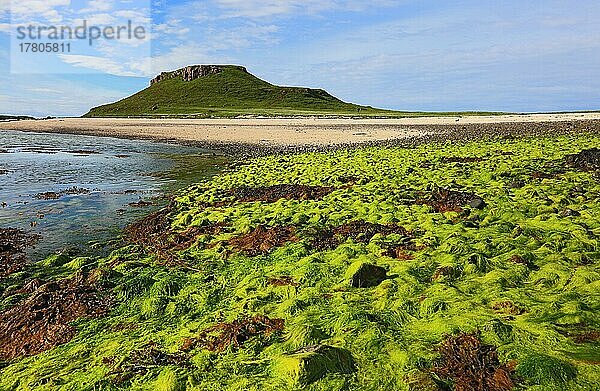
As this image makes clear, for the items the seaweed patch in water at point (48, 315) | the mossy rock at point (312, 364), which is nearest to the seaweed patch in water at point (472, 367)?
the mossy rock at point (312, 364)

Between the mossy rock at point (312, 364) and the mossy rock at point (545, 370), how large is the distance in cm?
159

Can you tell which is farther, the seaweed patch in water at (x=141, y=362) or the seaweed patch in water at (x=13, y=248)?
the seaweed patch in water at (x=13, y=248)

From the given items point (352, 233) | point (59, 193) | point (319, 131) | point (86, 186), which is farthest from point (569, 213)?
point (319, 131)

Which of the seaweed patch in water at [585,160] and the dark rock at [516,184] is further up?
the seaweed patch in water at [585,160]

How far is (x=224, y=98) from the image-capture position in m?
132

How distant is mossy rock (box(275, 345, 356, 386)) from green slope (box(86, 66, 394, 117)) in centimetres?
11022

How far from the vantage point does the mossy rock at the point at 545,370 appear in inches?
157

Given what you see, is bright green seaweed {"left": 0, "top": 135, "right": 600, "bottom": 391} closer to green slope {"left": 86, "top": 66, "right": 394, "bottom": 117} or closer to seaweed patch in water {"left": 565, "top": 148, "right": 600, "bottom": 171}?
seaweed patch in water {"left": 565, "top": 148, "right": 600, "bottom": 171}

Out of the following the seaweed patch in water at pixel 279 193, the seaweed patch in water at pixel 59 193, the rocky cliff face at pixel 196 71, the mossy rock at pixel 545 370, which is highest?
the rocky cliff face at pixel 196 71

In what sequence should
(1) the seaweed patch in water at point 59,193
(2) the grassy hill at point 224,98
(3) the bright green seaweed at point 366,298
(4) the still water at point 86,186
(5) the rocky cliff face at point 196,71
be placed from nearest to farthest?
(3) the bright green seaweed at point 366,298, (4) the still water at point 86,186, (1) the seaweed patch in water at point 59,193, (2) the grassy hill at point 224,98, (5) the rocky cliff face at point 196,71

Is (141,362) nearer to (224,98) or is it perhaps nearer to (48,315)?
(48,315)

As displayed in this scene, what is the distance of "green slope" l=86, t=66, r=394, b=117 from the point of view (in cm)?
12025

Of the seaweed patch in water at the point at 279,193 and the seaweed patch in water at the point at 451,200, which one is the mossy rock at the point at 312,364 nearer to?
the seaweed patch in water at the point at 451,200

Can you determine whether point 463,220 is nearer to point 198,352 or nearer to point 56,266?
point 198,352
